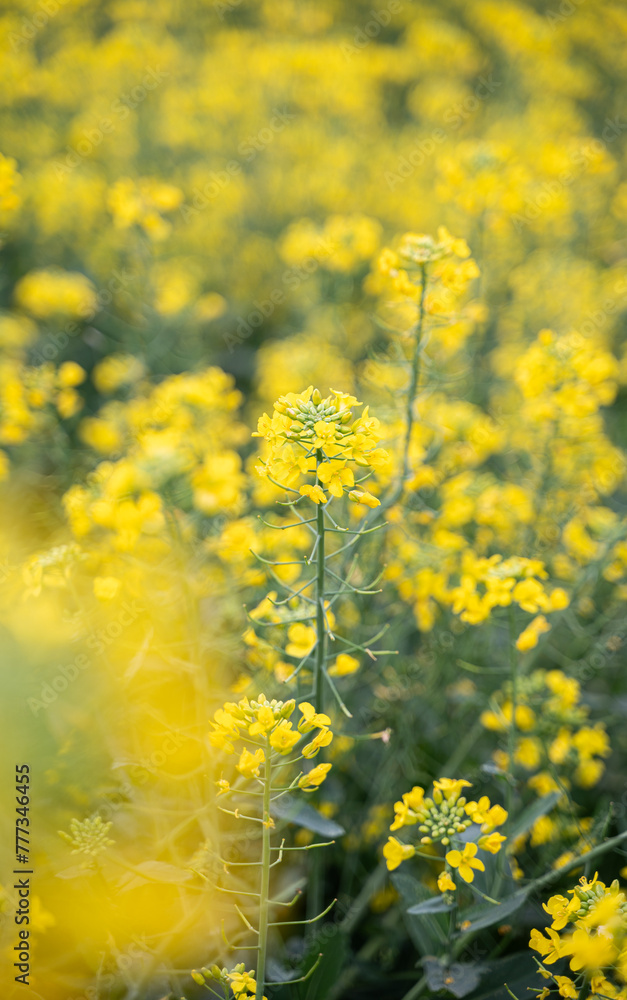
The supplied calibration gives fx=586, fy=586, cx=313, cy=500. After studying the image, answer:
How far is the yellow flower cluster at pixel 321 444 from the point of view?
1121 millimetres

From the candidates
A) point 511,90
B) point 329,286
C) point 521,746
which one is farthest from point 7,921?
point 511,90

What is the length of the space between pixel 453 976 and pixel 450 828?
416 mm

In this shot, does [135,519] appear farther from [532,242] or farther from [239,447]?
[532,242]

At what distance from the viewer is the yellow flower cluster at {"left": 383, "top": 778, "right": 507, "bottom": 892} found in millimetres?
1237

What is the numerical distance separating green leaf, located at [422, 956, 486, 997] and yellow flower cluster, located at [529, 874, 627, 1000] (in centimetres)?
25

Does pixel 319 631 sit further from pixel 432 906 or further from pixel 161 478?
pixel 432 906

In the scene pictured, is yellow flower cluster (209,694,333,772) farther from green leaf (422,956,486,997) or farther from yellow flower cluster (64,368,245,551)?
green leaf (422,956,486,997)
